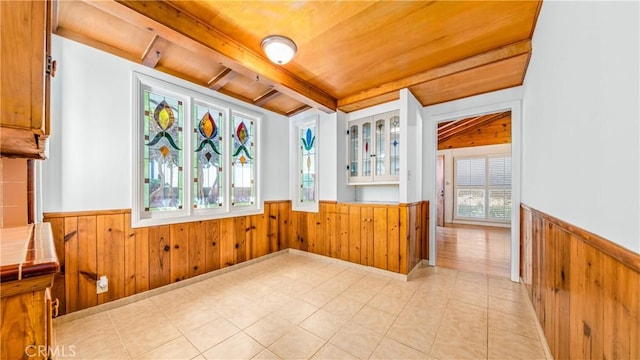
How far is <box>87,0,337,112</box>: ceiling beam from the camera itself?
5.17 ft

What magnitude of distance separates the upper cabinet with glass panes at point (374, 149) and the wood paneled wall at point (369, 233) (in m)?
0.50

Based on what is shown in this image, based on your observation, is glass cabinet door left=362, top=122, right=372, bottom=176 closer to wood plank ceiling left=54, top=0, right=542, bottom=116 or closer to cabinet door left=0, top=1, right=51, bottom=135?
wood plank ceiling left=54, top=0, right=542, bottom=116

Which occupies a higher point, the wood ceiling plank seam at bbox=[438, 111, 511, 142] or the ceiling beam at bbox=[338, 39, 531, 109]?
the wood ceiling plank seam at bbox=[438, 111, 511, 142]

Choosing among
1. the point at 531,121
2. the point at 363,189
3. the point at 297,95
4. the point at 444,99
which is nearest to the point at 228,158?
the point at 297,95

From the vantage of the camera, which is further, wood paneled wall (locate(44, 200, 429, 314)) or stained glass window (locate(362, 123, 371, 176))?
stained glass window (locate(362, 123, 371, 176))

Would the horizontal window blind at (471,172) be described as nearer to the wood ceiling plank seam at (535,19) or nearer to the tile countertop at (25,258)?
the wood ceiling plank seam at (535,19)

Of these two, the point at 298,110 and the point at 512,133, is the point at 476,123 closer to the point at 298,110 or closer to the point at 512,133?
the point at 512,133

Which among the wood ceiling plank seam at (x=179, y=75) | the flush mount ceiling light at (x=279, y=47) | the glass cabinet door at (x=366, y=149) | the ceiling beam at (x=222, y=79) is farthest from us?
the glass cabinet door at (x=366, y=149)

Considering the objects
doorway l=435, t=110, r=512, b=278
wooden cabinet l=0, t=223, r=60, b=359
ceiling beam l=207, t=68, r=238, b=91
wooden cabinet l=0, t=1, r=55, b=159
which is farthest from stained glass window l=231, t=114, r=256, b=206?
doorway l=435, t=110, r=512, b=278

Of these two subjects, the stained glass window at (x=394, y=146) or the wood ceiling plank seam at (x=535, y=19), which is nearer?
the wood ceiling plank seam at (x=535, y=19)

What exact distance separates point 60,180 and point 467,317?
3743 millimetres

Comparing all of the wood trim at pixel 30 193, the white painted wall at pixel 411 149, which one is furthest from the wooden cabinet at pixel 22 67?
the white painted wall at pixel 411 149

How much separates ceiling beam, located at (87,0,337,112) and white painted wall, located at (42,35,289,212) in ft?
2.85

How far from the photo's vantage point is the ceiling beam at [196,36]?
1576 millimetres
